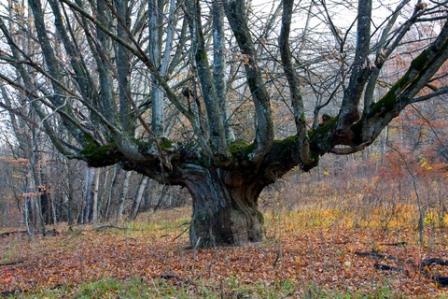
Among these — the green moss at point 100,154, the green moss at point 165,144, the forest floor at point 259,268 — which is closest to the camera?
the forest floor at point 259,268

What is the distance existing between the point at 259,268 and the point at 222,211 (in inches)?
73.4

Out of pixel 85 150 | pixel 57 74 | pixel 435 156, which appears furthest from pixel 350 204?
pixel 435 156

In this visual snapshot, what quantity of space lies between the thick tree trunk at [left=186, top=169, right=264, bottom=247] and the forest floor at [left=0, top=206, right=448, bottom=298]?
0.26m

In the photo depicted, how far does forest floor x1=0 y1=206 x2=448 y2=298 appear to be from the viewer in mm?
4980

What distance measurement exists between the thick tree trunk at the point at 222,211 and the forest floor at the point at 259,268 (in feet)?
0.86

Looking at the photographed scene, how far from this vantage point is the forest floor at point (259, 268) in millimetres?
4980

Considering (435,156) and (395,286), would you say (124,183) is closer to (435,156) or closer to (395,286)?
(435,156)

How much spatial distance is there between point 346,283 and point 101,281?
9.40 feet

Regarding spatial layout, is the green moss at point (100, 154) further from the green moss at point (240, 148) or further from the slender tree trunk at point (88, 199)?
the slender tree trunk at point (88, 199)

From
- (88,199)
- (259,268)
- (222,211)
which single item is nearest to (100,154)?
(222,211)

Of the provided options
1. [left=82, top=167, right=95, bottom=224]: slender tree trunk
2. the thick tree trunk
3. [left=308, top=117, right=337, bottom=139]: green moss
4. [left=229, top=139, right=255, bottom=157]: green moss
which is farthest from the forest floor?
[left=82, top=167, right=95, bottom=224]: slender tree trunk

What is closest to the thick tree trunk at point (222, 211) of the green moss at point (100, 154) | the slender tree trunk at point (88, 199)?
the green moss at point (100, 154)

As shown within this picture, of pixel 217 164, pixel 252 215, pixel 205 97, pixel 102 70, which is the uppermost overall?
pixel 102 70

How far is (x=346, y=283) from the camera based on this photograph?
516 cm
